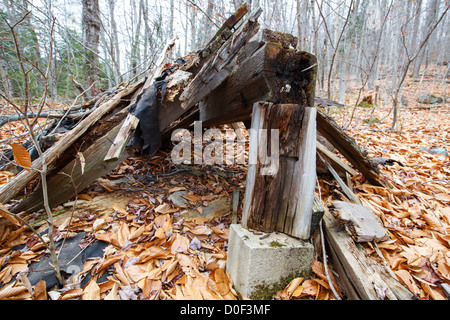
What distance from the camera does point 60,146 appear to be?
6.57 feet

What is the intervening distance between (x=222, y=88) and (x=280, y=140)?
85 centimetres

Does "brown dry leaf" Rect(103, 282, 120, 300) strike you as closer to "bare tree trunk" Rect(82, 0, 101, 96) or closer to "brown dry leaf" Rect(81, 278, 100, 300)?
"brown dry leaf" Rect(81, 278, 100, 300)

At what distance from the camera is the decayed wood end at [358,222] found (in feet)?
5.01

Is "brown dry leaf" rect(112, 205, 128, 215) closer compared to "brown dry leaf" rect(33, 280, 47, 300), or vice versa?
"brown dry leaf" rect(33, 280, 47, 300)

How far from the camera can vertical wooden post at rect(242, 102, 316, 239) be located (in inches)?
55.2

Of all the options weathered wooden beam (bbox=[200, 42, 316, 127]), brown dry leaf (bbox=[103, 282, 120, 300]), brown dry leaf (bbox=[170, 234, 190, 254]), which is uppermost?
weathered wooden beam (bbox=[200, 42, 316, 127])

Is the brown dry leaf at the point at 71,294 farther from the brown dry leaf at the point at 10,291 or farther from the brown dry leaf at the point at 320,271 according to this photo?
the brown dry leaf at the point at 320,271

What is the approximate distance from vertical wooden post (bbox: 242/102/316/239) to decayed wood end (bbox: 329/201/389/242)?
375mm

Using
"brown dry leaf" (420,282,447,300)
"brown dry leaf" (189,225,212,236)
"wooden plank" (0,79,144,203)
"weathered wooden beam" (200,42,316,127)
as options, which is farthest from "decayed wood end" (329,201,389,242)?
"wooden plank" (0,79,144,203)

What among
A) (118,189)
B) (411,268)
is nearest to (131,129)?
(118,189)

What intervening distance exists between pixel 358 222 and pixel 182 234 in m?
1.46

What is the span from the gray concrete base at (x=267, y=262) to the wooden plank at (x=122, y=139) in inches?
42.9
